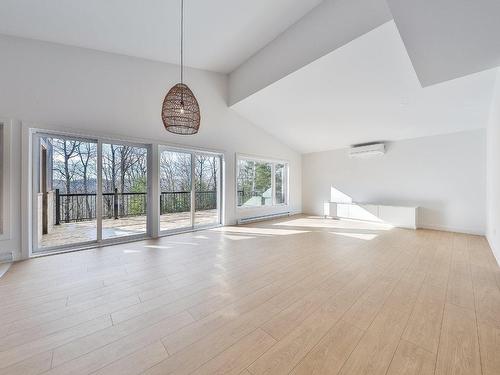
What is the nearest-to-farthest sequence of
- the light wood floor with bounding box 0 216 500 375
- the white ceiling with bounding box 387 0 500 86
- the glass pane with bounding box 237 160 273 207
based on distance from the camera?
the light wood floor with bounding box 0 216 500 375 < the white ceiling with bounding box 387 0 500 86 < the glass pane with bounding box 237 160 273 207

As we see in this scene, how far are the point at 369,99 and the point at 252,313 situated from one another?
4211 millimetres

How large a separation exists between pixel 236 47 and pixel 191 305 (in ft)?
14.8

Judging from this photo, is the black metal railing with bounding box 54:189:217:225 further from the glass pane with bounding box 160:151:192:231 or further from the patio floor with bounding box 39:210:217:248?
the patio floor with bounding box 39:210:217:248

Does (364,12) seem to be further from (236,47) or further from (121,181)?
(121,181)

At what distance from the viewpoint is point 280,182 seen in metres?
7.39

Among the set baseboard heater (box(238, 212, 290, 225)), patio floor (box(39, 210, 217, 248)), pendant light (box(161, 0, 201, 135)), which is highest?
pendant light (box(161, 0, 201, 135))

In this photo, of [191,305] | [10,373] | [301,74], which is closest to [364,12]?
[301,74]

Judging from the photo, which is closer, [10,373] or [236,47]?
[10,373]

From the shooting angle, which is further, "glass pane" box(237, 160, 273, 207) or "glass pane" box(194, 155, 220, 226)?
"glass pane" box(237, 160, 273, 207)

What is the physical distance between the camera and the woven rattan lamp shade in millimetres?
2379

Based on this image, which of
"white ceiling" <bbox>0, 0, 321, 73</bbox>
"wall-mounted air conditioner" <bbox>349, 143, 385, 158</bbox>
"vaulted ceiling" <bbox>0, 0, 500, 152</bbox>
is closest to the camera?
"vaulted ceiling" <bbox>0, 0, 500, 152</bbox>

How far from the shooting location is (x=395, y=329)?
1.62 m

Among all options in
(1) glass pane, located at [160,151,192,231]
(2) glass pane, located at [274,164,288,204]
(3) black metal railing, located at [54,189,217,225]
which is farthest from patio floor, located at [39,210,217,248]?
(2) glass pane, located at [274,164,288,204]

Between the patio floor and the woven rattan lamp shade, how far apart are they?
2.69m
